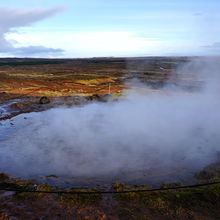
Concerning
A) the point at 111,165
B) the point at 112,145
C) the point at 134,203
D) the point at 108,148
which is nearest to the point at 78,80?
the point at 112,145

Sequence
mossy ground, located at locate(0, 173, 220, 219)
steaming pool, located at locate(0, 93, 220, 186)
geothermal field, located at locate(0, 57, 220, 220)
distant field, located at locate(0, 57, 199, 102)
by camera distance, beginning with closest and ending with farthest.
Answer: mossy ground, located at locate(0, 173, 220, 219) < geothermal field, located at locate(0, 57, 220, 220) < steaming pool, located at locate(0, 93, 220, 186) < distant field, located at locate(0, 57, 199, 102)

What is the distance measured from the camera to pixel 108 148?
6.58 m

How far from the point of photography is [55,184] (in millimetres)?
4863

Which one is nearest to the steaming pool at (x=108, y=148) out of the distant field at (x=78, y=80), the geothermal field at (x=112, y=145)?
the geothermal field at (x=112, y=145)

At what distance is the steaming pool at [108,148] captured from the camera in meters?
5.25

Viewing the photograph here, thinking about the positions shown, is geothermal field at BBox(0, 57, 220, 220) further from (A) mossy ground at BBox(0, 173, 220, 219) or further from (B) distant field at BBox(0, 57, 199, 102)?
(B) distant field at BBox(0, 57, 199, 102)

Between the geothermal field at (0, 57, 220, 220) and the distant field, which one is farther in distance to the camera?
the distant field

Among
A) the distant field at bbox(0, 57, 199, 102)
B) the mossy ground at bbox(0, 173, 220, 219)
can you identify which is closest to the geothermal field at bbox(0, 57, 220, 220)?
the mossy ground at bbox(0, 173, 220, 219)

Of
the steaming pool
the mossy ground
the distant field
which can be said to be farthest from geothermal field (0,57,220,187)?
the distant field

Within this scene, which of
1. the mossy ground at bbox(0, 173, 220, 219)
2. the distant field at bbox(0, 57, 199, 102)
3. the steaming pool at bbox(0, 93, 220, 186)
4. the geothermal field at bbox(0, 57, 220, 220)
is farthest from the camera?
the distant field at bbox(0, 57, 199, 102)

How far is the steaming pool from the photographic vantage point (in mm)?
5246

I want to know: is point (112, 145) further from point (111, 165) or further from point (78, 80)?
point (78, 80)

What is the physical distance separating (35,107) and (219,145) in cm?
1126

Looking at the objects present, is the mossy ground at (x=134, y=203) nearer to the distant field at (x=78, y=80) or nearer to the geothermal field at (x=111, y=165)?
the geothermal field at (x=111, y=165)
